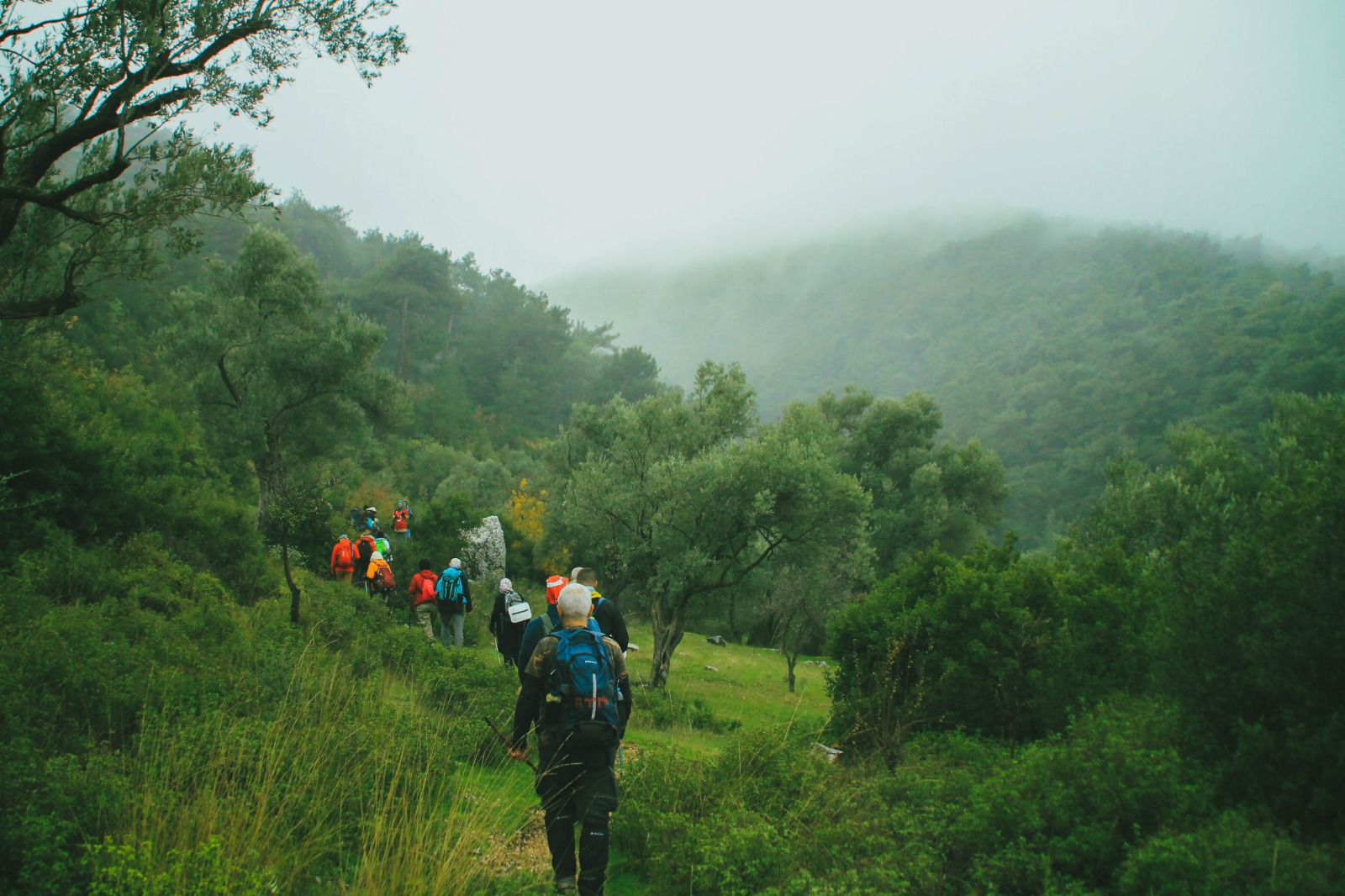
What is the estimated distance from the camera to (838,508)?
19.9 m

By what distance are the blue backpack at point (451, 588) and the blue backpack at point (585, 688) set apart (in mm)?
10801

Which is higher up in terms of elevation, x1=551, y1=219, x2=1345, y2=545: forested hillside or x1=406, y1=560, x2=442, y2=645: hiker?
x1=551, y1=219, x2=1345, y2=545: forested hillside


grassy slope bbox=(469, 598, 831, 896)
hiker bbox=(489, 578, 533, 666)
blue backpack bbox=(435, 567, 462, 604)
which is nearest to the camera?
grassy slope bbox=(469, 598, 831, 896)

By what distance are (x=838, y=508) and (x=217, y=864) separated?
17202 millimetres

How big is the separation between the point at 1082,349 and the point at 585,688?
4868 inches

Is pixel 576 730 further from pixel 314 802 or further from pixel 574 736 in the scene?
pixel 314 802

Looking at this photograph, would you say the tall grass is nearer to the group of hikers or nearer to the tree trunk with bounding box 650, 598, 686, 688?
the group of hikers

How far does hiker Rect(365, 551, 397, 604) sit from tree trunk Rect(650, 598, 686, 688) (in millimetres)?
6917

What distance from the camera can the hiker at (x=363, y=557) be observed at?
59.5 feet

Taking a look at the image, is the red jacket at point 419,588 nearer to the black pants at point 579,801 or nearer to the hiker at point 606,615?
the hiker at point 606,615

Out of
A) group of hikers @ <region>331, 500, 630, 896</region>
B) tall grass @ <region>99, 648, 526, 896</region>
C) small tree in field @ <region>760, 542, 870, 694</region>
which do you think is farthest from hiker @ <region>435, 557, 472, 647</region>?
small tree in field @ <region>760, 542, 870, 694</region>

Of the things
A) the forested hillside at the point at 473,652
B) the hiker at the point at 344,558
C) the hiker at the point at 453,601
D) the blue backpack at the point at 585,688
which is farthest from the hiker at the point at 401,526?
the blue backpack at the point at 585,688

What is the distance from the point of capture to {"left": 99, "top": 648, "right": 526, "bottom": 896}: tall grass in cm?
468

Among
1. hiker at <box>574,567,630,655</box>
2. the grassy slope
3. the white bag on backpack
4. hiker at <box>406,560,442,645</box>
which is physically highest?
hiker at <box>574,567,630,655</box>
